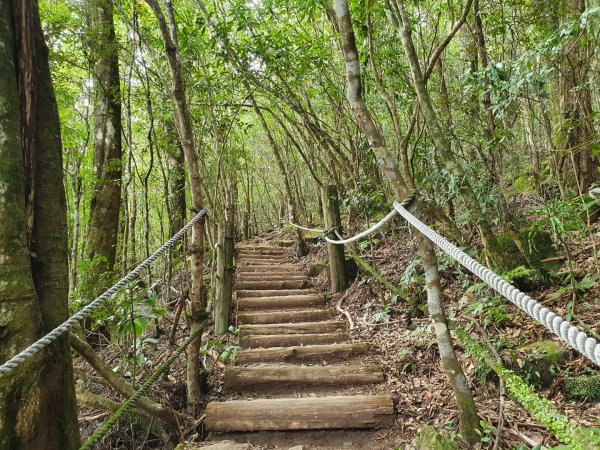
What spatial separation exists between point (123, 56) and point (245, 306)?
428 centimetres

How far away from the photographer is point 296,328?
455 cm

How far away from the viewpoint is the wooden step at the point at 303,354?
150 inches

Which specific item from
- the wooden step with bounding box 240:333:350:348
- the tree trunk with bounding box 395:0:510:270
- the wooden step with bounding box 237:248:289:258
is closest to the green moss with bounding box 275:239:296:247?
the wooden step with bounding box 237:248:289:258

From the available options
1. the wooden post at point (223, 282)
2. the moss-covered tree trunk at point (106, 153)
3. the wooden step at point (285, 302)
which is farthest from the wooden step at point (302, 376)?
the moss-covered tree trunk at point (106, 153)

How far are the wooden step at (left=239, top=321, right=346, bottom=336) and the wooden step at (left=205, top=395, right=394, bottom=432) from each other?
157 cm

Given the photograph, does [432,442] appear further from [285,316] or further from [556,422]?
[285,316]

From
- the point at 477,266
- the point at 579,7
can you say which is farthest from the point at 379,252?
the point at 477,266

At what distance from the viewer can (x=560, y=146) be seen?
4.60 m

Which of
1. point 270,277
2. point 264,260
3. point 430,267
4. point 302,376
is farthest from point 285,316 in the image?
point 264,260

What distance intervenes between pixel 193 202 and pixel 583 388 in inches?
121

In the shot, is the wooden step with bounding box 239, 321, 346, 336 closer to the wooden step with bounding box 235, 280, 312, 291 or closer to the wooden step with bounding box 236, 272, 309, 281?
the wooden step with bounding box 235, 280, 312, 291

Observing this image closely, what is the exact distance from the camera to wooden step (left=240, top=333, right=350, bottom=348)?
420cm

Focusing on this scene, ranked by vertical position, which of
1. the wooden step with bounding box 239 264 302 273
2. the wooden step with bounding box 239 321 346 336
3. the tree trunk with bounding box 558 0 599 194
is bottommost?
the wooden step with bounding box 239 321 346 336

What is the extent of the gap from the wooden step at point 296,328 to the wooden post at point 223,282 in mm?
395
